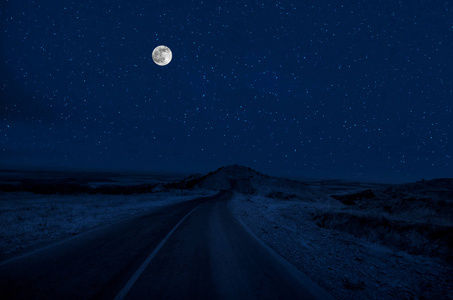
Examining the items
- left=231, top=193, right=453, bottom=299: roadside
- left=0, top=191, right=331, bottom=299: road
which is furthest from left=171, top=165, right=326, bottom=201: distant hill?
left=0, top=191, right=331, bottom=299: road

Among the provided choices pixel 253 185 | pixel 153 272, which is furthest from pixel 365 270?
pixel 253 185

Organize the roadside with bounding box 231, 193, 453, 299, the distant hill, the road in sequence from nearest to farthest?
the road < the roadside with bounding box 231, 193, 453, 299 < the distant hill

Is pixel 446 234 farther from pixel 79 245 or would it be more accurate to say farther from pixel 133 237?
pixel 79 245

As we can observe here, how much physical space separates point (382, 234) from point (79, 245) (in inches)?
490

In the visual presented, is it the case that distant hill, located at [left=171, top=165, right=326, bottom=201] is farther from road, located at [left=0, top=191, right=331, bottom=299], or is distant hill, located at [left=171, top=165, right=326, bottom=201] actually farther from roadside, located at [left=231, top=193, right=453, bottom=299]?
road, located at [left=0, top=191, right=331, bottom=299]

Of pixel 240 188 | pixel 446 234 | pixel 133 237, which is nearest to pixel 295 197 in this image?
pixel 240 188

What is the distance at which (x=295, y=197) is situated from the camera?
2206 inches

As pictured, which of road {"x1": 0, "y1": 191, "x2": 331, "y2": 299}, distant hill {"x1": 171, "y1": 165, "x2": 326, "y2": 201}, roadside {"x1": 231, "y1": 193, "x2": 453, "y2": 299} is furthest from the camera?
distant hill {"x1": 171, "y1": 165, "x2": 326, "y2": 201}

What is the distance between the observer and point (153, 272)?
193 inches

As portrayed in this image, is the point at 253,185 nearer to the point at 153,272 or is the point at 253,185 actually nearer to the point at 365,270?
the point at 365,270

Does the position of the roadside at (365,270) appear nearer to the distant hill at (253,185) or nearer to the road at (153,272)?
the road at (153,272)

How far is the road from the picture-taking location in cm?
398

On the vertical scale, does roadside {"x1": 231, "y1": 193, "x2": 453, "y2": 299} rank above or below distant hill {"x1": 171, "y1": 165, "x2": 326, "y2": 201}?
above

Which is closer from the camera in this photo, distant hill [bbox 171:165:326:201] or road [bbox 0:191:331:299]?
road [bbox 0:191:331:299]
